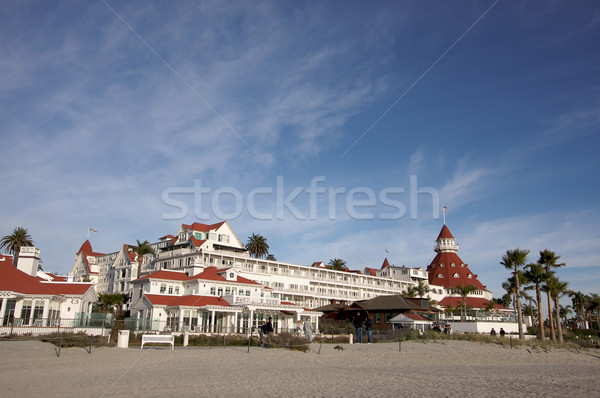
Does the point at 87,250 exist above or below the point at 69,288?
above

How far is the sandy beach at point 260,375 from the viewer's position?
39.8ft

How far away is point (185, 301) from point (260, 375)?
1222 inches

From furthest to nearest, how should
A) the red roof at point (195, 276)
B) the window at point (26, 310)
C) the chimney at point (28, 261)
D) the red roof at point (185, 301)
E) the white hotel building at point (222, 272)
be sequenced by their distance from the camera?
the white hotel building at point (222, 272)
the red roof at point (195, 276)
the chimney at point (28, 261)
the red roof at point (185, 301)
the window at point (26, 310)

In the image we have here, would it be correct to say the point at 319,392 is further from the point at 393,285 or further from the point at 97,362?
the point at 393,285

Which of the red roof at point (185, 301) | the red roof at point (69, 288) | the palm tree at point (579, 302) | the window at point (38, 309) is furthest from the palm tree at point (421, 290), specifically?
the window at point (38, 309)

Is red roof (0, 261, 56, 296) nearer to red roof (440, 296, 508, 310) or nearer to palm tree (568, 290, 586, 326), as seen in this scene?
red roof (440, 296, 508, 310)

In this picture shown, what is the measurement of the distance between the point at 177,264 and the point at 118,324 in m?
34.0

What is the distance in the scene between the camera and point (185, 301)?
44.1 m

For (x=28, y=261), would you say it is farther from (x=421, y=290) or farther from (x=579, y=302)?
(x=579, y=302)

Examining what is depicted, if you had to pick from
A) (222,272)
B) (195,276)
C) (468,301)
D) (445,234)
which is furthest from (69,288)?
(445,234)

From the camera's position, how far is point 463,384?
47.1ft

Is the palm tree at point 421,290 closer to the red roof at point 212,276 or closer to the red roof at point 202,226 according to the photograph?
the red roof at point 202,226

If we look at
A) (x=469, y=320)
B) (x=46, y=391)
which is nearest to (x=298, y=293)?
(x=469, y=320)

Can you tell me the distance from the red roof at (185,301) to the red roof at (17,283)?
9156 millimetres
